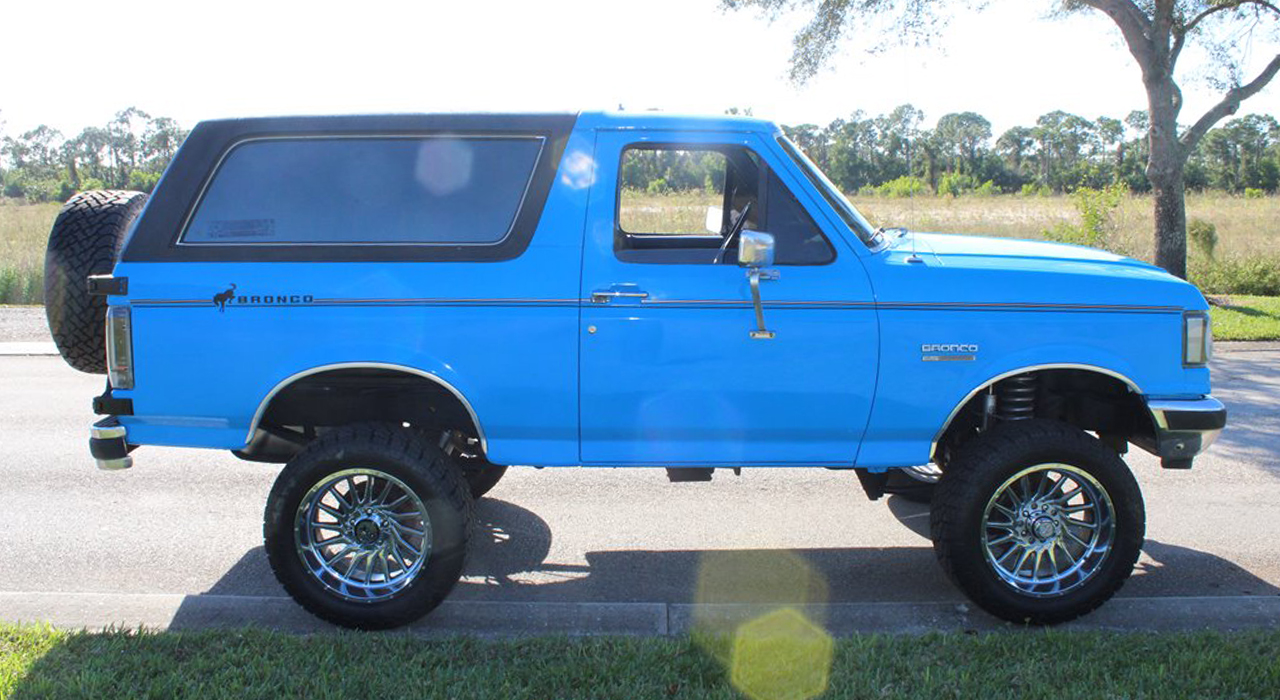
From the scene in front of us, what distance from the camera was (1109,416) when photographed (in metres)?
4.90

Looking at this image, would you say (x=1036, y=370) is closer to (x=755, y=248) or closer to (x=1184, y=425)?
(x=1184, y=425)

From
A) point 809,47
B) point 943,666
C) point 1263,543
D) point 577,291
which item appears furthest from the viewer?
point 809,47

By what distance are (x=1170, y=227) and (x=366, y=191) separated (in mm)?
14412

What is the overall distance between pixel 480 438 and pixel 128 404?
1.59 meters

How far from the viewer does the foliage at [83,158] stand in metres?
56.2

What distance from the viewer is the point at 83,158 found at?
7062 cm

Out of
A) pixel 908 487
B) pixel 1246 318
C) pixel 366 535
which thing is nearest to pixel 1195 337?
pixel 908 487

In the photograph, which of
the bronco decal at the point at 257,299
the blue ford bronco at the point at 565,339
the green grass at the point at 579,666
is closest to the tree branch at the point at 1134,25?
the blue ford bronco at the point at 565,339

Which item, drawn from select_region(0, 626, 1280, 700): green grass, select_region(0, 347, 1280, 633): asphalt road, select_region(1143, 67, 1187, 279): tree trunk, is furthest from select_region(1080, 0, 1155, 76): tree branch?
select_region(0, 626, 1280, 700): green grass

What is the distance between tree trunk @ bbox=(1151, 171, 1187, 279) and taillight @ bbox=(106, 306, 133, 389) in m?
15.0

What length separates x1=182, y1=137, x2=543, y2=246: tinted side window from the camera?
455cm

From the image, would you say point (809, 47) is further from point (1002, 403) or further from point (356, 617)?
point (356, 617)

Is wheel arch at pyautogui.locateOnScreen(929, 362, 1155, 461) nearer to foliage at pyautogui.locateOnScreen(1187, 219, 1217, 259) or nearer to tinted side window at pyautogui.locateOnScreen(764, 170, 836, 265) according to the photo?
tinted side window at pyautogui.locateOnScreen(764, 170, 836, 265)

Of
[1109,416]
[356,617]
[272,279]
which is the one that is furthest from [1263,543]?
[272,279]
